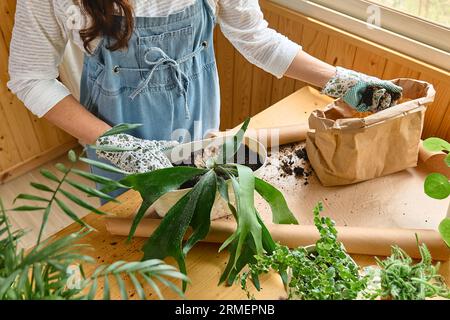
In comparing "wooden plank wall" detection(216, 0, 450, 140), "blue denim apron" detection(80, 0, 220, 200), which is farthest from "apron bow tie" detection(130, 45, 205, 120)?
"wooden plank wall" detection(216, 0, 450, 140)

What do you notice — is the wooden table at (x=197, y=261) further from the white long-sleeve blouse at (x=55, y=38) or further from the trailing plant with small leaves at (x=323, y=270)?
the white long-sleeve blouse at (x=55, y=38)

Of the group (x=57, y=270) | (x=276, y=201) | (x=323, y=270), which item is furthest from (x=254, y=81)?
(x=57, y=270)

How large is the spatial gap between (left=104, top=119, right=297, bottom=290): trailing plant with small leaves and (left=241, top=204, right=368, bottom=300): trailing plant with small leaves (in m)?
0.09

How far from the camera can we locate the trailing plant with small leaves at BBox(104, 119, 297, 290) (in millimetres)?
722

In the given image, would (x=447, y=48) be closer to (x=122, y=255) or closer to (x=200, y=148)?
(x=200, y=148)

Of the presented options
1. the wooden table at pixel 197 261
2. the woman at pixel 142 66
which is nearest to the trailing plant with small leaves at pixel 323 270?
the wooden table at pixel 197 261

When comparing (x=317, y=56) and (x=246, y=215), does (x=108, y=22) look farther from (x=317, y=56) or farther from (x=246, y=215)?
(x=317, y=56)

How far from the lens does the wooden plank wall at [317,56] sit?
3.70 ft

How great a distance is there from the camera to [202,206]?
0.75 metres

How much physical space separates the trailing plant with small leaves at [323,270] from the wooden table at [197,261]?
5.3 inches

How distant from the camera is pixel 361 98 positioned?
992mm

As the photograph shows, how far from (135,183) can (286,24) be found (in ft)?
3.19

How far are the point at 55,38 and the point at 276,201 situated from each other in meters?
0.59

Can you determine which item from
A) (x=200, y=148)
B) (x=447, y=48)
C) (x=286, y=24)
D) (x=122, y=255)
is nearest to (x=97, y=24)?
(x=200, y=148)
